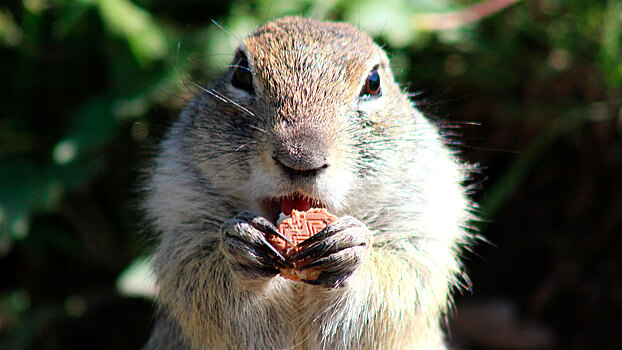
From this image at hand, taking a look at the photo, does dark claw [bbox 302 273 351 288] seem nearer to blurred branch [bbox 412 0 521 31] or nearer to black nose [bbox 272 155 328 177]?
black nose [bbox 272 155 328 177]

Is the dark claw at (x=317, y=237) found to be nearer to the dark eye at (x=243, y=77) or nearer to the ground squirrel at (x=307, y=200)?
the ground squirrel at (x=307, y=200)

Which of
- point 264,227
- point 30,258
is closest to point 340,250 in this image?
point 264,227

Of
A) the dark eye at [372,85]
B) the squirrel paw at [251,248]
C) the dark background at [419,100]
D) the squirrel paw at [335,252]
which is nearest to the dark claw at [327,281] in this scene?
the squirrel paw at [335,252]

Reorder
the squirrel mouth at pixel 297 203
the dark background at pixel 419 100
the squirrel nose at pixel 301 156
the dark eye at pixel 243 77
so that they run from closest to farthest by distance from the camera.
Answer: the squirrel nose at pixel 301 156, the squirrel mouth at pixel 297 203, the dark eye at pixel 243 77, the dark background at pixel 419 100

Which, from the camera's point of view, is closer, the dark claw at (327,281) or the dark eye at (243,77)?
the dark claw at (327,281)

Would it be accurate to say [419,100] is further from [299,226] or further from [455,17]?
[299,226]

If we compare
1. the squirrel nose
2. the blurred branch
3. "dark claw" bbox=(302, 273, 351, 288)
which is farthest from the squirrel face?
the blurred branch
